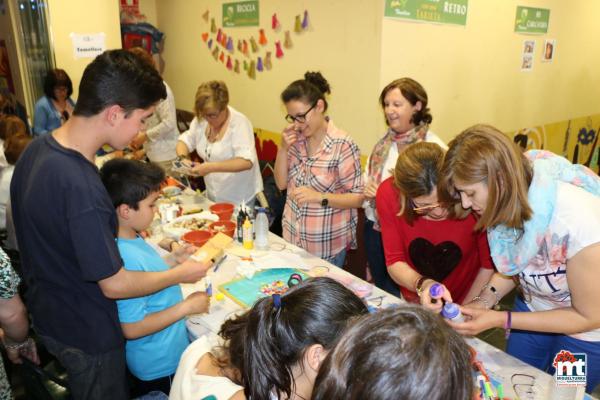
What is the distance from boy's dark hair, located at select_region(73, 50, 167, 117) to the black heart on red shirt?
1333 mm

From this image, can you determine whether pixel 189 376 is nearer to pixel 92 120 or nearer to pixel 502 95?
pixel 92 120

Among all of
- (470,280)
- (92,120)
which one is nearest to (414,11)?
(470,280)

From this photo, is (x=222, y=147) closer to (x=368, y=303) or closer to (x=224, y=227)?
(x=224, y=227)

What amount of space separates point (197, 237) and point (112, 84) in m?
1.24

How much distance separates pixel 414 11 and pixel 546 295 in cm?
238

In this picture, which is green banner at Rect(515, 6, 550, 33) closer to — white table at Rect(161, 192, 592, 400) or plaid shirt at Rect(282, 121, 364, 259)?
plaid shirt at Rect(282, 121, 364, 259)

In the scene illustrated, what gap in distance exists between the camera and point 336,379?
0.79 metres

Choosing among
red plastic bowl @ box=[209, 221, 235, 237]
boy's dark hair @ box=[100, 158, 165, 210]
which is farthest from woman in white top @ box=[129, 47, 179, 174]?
boy's dark hair @ box=[100, 158, 165, 210]

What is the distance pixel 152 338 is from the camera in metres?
1.69

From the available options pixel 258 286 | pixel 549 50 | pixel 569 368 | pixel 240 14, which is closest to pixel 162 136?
pixel 240 14

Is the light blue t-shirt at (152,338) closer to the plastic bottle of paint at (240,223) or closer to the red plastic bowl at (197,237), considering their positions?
the red plastic bowl at (197,237)

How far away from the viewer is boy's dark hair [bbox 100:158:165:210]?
5.34 feet

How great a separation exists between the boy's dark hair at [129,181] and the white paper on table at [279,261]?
2.54 feet

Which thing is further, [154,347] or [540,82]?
→ [540,82]
